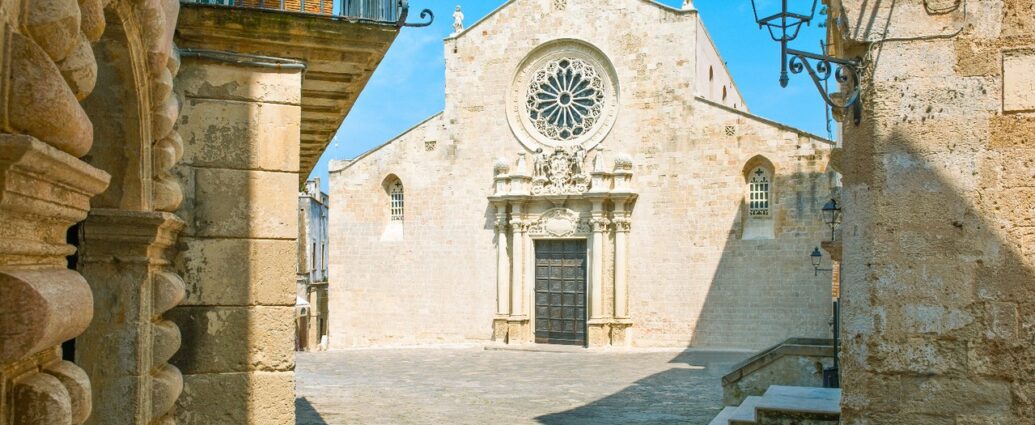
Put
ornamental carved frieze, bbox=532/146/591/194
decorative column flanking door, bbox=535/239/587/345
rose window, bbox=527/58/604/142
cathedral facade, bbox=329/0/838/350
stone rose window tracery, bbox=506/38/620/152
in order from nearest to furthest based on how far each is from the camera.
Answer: cathedral facade, bbox=329/0/838/350 → decorative column flanking door, bbox=535/239/587/345 → ornamental carved frieze, bbox=532/146/591/194 → stone rose window tracery, bbox=506/38/620/152 → rose window, bbox=527/58/604/142

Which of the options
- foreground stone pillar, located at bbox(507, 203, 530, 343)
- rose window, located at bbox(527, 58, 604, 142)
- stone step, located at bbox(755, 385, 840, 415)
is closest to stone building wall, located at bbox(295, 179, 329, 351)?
foreground stone pillar, located at bbox(507, 203, 530, 343)

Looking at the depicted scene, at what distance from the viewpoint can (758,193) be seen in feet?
66.9

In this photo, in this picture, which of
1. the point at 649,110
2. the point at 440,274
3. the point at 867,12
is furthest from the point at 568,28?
the point at 867,12

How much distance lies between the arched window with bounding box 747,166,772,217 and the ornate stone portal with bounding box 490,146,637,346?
2766 millimetres

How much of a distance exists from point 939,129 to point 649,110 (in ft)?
56.9

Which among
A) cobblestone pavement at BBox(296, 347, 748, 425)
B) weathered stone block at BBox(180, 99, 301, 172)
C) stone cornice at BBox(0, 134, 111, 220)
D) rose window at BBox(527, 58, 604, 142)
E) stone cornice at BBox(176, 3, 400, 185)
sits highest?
rose window at BBox(527, 58, 604, 142)

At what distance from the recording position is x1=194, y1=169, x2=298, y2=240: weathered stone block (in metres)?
4.57

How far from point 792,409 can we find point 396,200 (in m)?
18.0

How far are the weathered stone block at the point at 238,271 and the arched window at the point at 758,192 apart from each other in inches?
667

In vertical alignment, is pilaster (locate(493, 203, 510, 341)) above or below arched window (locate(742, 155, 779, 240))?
below

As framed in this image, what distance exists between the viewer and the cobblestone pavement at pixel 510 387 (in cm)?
1151

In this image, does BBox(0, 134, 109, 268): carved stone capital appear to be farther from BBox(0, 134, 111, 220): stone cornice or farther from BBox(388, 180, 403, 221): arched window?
BBox(388, 180, 403, 221): arched window

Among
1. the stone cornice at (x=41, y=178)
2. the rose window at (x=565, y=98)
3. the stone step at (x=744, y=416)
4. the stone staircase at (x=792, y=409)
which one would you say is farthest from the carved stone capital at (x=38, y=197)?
the rose window at (x=565, y=98)

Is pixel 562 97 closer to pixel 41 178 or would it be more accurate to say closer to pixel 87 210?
pixel 87 210
